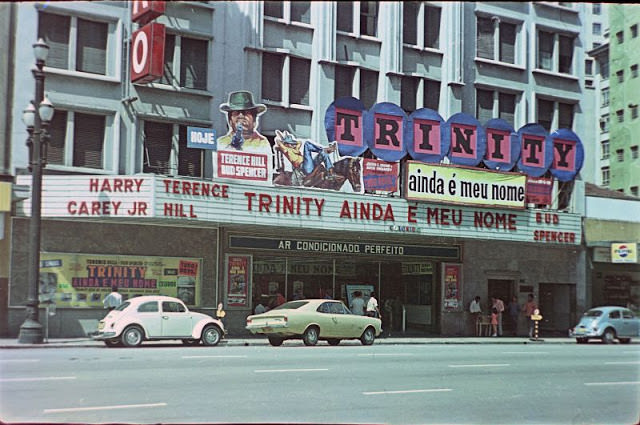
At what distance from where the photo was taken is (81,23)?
25688 millimetres

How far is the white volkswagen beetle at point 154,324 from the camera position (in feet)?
67.9

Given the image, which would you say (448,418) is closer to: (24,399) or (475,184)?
(24,399)

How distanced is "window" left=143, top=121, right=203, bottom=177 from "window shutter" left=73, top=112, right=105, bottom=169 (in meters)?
1.56

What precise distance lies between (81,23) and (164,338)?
440 inches

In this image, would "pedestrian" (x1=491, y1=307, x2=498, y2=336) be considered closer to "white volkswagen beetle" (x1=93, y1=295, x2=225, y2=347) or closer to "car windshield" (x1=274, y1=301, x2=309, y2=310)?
"car windshield" (x1=274, y1=301, x2=309, y2=310)

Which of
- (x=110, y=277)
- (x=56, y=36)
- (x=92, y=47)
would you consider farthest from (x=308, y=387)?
(x=92, y=47)

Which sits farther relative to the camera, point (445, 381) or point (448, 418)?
point (445, 381)

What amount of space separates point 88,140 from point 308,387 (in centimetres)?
1599

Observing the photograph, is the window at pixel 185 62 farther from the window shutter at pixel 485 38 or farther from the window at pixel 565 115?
the window at pixel 565 115

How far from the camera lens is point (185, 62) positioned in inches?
1083

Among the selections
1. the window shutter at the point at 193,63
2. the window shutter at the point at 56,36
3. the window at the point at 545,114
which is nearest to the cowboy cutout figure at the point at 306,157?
the window shutter at the point at 193,63

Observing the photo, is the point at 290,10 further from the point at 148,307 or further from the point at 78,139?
the point at 148,307

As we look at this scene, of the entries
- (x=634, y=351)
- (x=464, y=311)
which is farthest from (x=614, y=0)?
(x=464, y=311)

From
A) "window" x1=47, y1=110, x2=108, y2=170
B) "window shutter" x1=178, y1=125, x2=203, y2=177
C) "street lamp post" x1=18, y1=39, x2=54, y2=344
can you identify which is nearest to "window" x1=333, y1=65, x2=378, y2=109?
"window shutter" x1=178, y1=125, x2=203, y2=177
